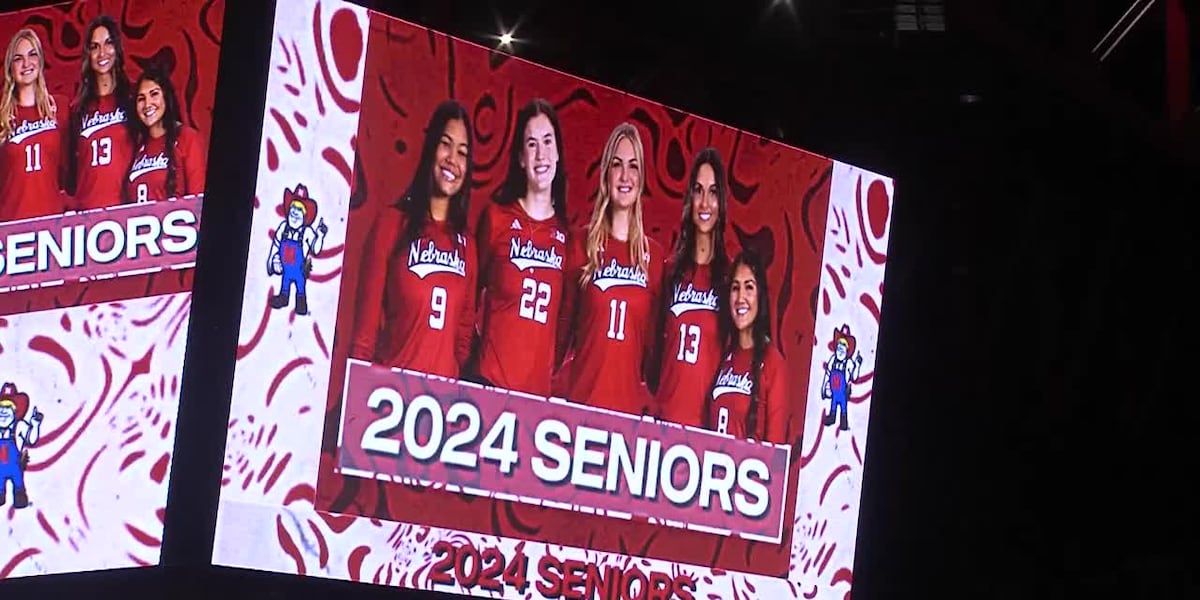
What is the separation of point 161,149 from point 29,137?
503 millimetres

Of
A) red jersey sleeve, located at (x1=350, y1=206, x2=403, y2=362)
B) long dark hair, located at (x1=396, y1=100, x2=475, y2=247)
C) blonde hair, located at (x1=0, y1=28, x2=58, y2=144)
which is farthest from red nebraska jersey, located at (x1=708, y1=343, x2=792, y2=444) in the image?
blonde hair, located at (x1=0, y1=28, x2=58, y2=144)

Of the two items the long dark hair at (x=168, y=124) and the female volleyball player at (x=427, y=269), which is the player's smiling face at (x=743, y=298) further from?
the long dark hair at (x=168, y=124)

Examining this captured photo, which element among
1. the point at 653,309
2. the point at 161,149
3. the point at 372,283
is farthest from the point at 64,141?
the point at 653,309

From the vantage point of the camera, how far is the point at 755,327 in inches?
254

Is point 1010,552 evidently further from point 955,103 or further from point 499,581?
point 499,581

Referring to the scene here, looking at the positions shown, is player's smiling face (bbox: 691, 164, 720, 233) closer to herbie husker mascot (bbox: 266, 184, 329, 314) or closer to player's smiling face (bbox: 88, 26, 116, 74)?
herbie husker mascot (bbox: 266, 184, 329, 314)

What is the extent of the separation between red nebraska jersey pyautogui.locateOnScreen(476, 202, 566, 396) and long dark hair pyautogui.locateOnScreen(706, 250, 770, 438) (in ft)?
2.15

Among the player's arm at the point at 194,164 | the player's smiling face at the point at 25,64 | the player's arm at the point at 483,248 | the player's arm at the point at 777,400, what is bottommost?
the player's arm at the point at 777,400

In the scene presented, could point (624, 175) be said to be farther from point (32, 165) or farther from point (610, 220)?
point (32, 165)

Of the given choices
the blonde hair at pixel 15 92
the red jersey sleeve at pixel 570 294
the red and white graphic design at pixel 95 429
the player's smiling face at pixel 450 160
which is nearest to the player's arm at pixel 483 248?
the player's smiling face at pixel 450 160

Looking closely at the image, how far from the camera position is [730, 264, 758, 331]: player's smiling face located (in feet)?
21.0

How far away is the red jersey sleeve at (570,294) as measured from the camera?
5996 millimetres

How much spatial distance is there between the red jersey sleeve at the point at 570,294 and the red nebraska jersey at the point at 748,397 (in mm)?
583

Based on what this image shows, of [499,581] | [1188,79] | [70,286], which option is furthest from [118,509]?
[1188,79]
